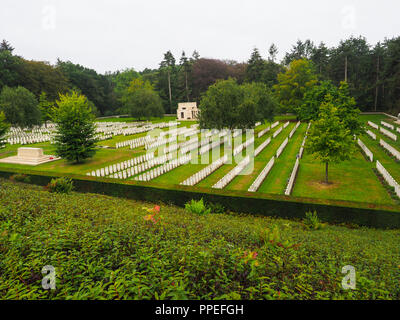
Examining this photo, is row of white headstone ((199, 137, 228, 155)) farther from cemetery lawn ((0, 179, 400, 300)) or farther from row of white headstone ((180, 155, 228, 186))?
cemetery lawn ((0, 179, 400, 300))

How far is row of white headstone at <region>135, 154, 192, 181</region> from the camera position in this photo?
1964 cm

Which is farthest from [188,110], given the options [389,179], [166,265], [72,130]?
[166,265]

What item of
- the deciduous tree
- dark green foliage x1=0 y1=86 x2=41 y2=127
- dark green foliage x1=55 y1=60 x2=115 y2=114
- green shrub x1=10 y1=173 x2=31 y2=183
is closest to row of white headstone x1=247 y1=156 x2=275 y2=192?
the deciduous tree

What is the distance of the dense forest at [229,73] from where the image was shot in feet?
199

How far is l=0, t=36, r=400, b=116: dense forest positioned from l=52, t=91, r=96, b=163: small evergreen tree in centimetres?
4452

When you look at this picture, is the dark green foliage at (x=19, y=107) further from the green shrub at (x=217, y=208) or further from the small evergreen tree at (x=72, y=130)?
the green shrub at (x=217, y=208)

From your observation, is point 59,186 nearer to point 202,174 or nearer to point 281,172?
point 202,174

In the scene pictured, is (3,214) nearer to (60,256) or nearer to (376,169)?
(60,256)

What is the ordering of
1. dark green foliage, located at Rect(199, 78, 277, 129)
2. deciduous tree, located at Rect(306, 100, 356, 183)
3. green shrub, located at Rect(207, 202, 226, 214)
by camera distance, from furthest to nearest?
dark green foliage, located at Rect(199, 78, 277, 129), deciduous tree, located at Rect(306, 100, 356, 183), green shrub, located at Rect(207, 202, 226, 214)

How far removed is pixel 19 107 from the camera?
4247 centimetres

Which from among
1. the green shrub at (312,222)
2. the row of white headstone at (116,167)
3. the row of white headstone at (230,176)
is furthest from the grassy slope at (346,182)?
the row of white headstone at (116,167)

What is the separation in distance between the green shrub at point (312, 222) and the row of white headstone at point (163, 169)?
12340 millimetres
